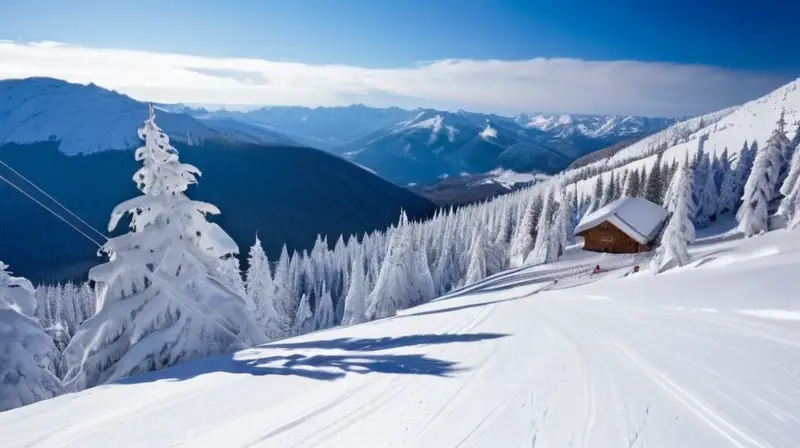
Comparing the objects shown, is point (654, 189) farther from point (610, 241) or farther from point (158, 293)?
point (158, 293)

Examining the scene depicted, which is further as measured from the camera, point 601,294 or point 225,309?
point 601,294

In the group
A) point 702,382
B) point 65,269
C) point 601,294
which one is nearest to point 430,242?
point 601,294

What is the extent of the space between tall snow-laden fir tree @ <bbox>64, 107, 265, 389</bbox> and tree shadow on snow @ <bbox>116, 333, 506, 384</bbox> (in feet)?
7.75

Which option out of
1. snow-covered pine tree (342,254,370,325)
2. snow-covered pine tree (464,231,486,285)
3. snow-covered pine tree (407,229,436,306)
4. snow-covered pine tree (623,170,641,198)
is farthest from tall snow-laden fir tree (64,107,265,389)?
snow-covered pine tree (623,170,641,198)

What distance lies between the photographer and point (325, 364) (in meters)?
10.5

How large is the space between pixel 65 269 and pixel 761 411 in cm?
20441

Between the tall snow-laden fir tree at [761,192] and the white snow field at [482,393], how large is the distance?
3636 centimetres

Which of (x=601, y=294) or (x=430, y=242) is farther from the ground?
(x=601, y=294)

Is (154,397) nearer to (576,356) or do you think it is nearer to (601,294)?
(576,356)

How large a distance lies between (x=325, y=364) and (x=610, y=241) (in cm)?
5374

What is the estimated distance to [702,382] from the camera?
8.27 meters

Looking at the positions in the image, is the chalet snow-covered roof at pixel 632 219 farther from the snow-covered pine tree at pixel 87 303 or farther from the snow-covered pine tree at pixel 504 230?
the snow-covered pine tree at pixel 87 303

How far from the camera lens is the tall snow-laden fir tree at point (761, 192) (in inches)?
1697

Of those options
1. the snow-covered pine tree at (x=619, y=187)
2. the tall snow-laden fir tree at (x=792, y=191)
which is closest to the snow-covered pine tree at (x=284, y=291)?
the tall snow-laden fir tree at (x=792, y=191)
